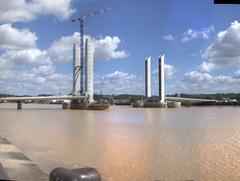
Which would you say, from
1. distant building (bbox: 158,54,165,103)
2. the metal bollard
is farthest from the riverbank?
distant building (bbox: 158,54,165,103)

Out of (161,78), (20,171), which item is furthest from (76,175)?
(161,78)

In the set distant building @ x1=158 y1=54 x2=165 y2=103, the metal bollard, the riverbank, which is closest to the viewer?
the metal bollard

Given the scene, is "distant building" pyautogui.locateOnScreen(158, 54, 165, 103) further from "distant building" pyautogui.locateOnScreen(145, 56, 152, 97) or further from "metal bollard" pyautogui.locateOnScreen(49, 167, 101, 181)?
"metal bollard" pyautogui.locateOnScreen(49, 167, 101, 181)

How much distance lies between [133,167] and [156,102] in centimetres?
16392

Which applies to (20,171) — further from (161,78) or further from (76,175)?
(161,78)

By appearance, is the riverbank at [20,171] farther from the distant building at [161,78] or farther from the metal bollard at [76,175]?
the distant building at [161,78]

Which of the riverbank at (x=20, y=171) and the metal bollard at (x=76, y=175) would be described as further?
the riverbank at (x=20, y=171)

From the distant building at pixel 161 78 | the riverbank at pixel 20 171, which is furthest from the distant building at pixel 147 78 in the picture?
the riverbank at pixel 20 171

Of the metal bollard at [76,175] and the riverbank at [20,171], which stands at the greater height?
the metal bollard at [76,175]

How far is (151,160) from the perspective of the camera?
83.7 feet

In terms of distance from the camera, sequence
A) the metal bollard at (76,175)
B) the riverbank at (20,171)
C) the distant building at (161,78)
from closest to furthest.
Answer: the metal bollard at (76,175) → the riverbank at (20,171) → the distant building at (161,78)

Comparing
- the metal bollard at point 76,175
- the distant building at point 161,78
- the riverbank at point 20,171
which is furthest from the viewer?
the distant building at point 161,78

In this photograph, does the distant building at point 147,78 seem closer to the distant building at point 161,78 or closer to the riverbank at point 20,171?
the distant building at point 161,78

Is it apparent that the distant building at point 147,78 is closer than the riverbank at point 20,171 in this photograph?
No
